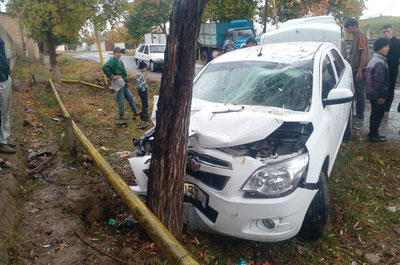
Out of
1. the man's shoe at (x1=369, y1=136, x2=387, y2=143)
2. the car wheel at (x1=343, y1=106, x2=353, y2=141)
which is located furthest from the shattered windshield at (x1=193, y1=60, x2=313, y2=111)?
the man's shoe at (x1=369, y1=136, x2=387, y2=143)

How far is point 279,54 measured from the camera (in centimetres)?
393

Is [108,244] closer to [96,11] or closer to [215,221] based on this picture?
[215,221]

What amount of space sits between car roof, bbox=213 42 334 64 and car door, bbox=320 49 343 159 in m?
0.22

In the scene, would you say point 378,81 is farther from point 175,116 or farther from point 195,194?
point 175,116

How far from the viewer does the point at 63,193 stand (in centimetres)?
356

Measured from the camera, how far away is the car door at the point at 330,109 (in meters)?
3.24

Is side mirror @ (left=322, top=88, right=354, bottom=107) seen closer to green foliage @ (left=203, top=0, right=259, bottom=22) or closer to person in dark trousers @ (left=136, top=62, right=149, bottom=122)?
person in dark trousers @ (left=136, top=62, right=149, bottom=122)

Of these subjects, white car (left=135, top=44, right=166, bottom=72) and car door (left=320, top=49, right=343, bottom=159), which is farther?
white car (left=135, top=44, right=166, bottom=72)

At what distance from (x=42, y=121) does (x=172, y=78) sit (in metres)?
5.75

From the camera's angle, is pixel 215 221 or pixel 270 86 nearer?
pixel 215 221

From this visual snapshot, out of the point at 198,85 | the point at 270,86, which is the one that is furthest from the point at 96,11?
the point at 270,86

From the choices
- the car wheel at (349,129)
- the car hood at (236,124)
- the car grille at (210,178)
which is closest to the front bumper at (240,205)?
the car grille at (210,178)

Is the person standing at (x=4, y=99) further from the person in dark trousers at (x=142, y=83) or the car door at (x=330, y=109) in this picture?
the car door at (x=330, y=109)

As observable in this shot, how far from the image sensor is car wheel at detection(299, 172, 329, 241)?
2762mm
